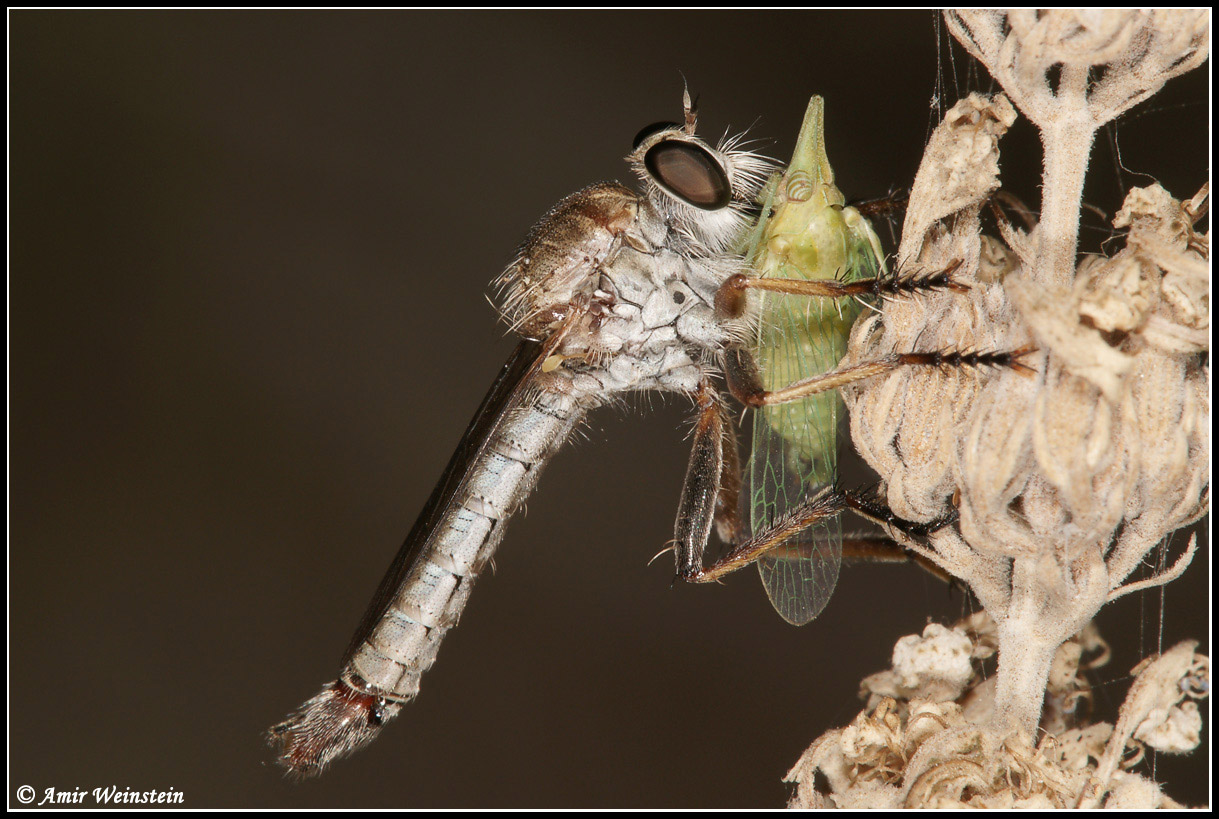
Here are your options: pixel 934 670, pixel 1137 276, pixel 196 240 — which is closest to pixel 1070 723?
pixel 934 670

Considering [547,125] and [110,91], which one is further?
[547,125]

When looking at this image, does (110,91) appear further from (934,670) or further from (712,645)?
(934,670)

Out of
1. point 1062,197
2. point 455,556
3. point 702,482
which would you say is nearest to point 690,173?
point 702,482

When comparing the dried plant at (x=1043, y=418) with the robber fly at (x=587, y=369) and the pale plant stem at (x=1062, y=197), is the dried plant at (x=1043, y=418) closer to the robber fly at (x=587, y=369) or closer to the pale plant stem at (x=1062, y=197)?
the pale plant stem at (x=1062, y=197)

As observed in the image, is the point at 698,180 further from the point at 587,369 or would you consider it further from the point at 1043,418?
the point at 1043,418

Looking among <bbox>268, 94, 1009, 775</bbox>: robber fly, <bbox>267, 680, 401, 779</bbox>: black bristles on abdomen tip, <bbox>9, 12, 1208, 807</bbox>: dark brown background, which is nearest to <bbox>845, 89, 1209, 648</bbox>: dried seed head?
<bbox>268, 94, 1009, 775</bbox>: robber fly

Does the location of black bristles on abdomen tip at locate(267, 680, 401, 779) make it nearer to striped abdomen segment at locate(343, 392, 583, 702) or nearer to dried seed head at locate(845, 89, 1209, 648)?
striped abdomen segment at locate(343, 392, 583, 702)

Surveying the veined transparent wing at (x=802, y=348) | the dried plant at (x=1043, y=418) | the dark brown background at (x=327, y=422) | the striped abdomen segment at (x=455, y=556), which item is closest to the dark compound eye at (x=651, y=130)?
the veined transparent wing at (x=802, y=348)
